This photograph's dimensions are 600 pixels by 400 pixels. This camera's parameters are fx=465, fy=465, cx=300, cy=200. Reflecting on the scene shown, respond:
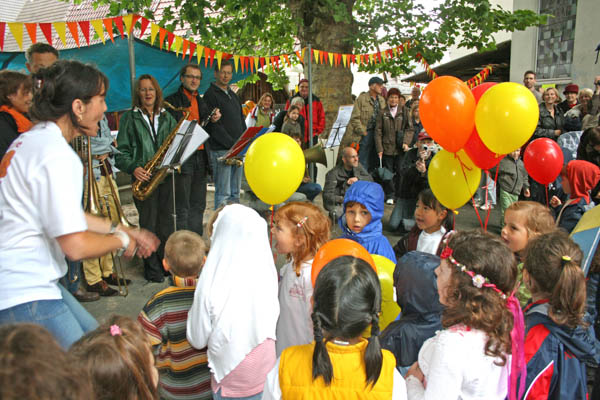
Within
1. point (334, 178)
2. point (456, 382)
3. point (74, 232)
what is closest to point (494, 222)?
point (334, 178)

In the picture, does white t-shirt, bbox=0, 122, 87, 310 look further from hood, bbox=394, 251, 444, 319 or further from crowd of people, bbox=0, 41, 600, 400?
hood, bbox=394, 251, 444, 319

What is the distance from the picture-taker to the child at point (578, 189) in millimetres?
3959

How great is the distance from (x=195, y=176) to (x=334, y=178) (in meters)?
1.82

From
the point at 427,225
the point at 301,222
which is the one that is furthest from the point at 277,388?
the point at 427,225

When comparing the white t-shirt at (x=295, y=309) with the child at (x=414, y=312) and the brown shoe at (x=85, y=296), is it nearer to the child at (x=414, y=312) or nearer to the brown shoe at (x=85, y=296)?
the child at (x=414, y=312)

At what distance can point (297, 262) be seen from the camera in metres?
2.80

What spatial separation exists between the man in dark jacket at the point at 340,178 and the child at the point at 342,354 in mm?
4558

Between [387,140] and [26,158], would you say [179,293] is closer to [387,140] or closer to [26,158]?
[26,158]

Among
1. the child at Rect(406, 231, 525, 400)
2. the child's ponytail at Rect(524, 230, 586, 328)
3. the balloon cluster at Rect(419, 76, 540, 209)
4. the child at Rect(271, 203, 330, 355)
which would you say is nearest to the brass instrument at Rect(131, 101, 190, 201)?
the child at Rect(271, 203, 330, 355)

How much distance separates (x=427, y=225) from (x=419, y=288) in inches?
71.2

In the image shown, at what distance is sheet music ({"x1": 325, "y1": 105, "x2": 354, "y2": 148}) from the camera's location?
23.7 ft

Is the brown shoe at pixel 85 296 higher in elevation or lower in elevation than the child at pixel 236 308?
lower

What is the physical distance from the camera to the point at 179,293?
7.68 feet

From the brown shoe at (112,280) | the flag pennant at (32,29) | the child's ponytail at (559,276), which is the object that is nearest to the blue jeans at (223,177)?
the brown shoe at (112,280)
